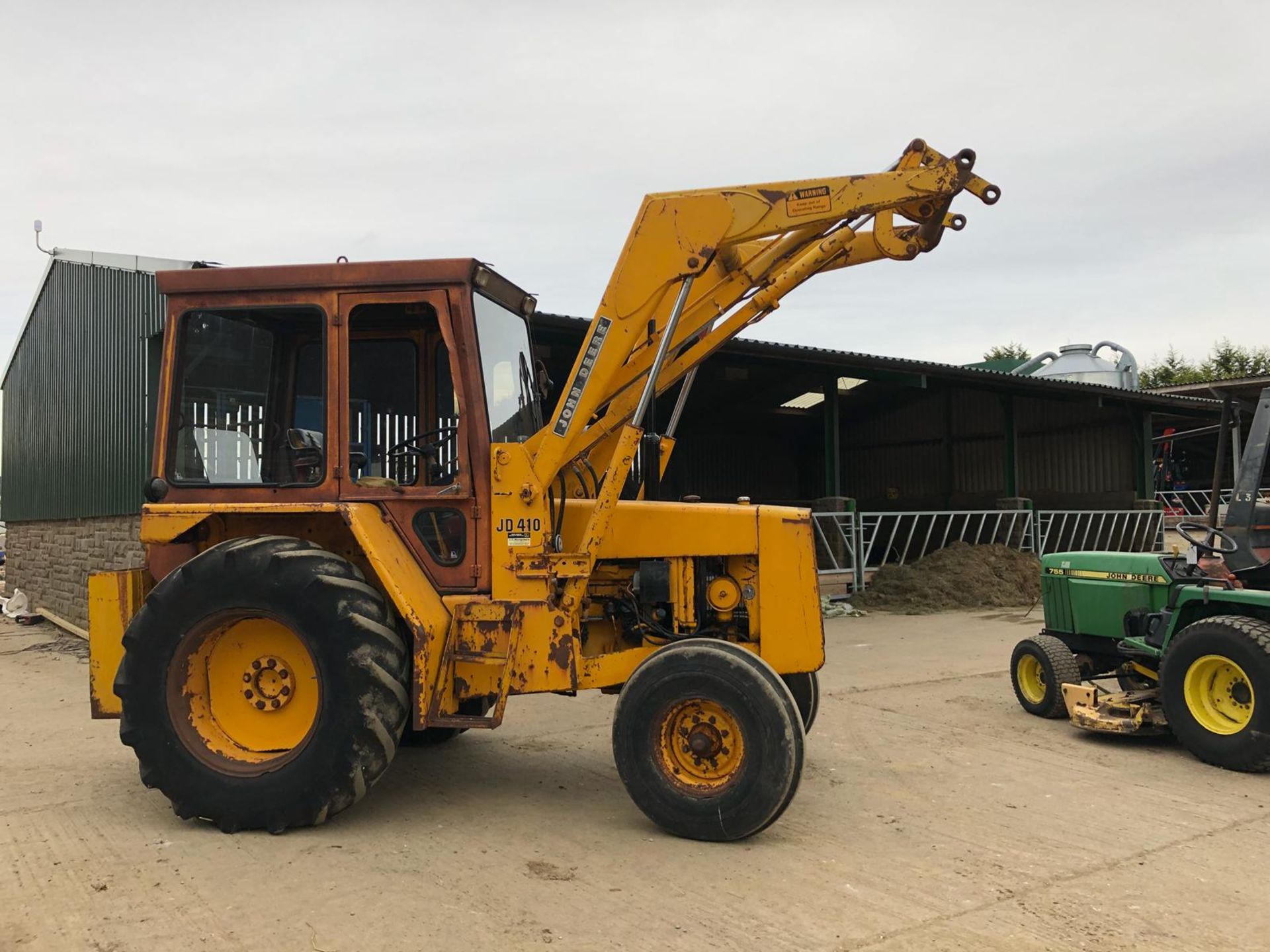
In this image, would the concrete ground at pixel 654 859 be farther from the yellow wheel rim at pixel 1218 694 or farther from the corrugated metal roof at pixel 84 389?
the corrugated metal roof at pixel 84 389

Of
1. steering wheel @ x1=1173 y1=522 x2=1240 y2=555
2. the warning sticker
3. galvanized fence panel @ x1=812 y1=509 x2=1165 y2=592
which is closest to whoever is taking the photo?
the warning sticker

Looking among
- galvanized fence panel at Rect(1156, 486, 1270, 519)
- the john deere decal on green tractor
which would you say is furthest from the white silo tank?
the john deere decal on green tractor

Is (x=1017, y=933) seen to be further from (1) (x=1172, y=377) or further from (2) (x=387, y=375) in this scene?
(1) (x=1172, y=377)

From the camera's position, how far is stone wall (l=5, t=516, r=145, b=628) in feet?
41.0

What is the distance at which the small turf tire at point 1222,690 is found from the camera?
5.92 meters

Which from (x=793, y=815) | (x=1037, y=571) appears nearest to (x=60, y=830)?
(x=793, y=815)

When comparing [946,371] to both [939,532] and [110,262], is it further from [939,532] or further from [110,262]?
[110,262]

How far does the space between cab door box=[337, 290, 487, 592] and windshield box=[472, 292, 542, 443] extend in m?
0.18

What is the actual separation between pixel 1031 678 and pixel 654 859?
4457 mm

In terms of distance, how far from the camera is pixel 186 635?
503cm

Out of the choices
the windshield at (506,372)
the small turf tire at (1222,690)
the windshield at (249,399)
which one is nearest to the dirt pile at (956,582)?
the small turf tire at (1222,690)

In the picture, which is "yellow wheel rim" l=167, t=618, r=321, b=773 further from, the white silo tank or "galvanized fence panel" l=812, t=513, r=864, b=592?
the white silo tank

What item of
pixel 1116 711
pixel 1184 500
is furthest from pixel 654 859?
pixel 1184 500

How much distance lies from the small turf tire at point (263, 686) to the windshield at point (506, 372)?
109 centimetres
